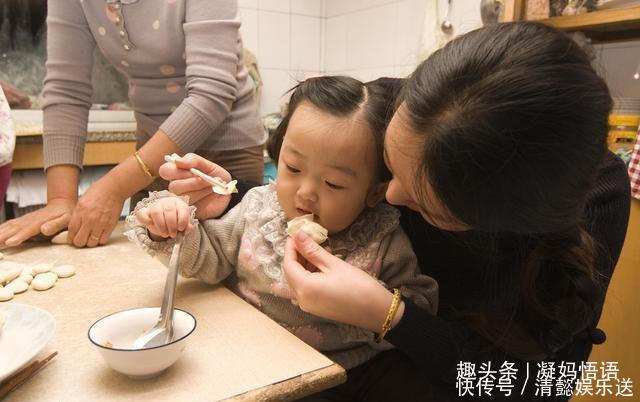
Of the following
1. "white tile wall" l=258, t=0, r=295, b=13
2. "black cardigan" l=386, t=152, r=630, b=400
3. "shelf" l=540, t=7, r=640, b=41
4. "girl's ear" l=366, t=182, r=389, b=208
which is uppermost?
"white tile wall" l=258, t=0, r=295, b=13

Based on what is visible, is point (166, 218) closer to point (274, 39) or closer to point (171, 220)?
point (171, 220)

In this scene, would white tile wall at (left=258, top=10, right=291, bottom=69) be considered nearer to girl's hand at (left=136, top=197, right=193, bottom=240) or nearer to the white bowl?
girl's hand at (left=136, top=197, right=193, bottom=240)

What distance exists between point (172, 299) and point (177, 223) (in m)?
0.18

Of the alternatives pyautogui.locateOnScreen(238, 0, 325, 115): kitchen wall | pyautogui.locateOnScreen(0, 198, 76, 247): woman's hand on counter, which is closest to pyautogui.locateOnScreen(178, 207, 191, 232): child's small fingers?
pyautogui.locateOnScreen(0, 198, 76, 247): woman's hand on counter

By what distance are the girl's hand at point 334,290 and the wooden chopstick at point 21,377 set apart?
A: 35 centimetres

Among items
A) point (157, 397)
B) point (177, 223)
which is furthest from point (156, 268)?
point (157, 397)

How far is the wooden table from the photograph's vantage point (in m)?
0.55

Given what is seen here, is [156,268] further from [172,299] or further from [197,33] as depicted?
[197,33]

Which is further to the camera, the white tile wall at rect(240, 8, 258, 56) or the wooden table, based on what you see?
the white tile wall at rect(240, 8, 258, 56)

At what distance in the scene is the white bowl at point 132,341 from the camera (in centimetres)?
54

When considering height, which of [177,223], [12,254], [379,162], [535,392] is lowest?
[535,392]

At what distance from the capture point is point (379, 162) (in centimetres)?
90

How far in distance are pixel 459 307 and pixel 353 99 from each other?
47 centimetres

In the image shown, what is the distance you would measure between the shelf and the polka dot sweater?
982 mm
